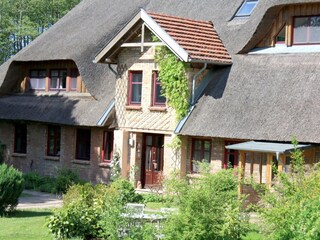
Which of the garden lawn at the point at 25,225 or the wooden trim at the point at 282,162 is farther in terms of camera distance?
the wooden trim at the point at 282,162

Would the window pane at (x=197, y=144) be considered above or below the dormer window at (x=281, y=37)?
below

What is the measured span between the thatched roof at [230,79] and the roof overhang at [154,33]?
1.80 m

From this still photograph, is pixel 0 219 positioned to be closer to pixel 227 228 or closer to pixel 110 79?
pixel 227 228

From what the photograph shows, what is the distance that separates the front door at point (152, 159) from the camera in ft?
91.0

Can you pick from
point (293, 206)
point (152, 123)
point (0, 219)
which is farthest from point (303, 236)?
point (152, 123)

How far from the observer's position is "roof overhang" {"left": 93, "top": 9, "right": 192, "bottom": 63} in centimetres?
2520

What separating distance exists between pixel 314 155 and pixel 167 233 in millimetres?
10070

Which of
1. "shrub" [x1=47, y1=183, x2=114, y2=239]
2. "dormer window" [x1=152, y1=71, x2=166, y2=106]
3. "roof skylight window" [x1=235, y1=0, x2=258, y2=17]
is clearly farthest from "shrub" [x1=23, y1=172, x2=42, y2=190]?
"shrub" [x1=47, y1=183, x2=114, y2=239]

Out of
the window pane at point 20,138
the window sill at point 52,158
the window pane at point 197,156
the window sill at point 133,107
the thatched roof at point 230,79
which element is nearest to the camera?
the thatched roof at point 230,79

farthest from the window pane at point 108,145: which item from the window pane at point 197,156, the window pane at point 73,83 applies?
the window pane at point 197,156

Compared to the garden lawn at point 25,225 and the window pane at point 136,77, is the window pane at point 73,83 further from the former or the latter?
the garden lawn at point 25,225

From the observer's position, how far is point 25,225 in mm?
18766

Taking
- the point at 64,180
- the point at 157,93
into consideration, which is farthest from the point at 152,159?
the point at 64,180

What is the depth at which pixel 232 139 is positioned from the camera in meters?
24.8
